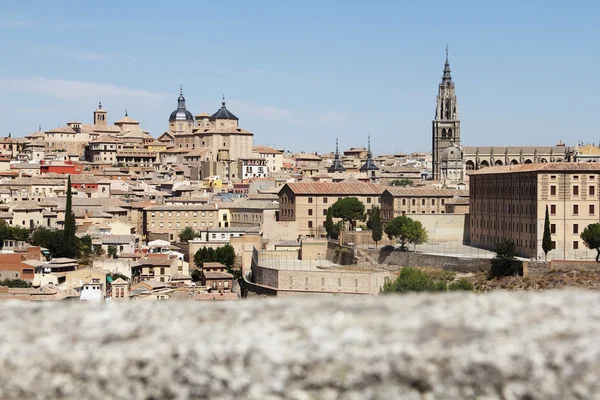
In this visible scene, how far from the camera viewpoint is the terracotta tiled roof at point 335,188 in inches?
2525

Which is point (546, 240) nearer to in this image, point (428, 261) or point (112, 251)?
point (428, 261)

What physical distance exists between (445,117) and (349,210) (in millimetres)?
59465

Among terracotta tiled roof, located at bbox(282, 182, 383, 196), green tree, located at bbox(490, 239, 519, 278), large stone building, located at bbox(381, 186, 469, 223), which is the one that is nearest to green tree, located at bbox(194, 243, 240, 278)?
terracotta tiled roof, located at bbox(282, 182, 383, 196)

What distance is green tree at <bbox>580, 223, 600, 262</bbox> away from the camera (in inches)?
1700

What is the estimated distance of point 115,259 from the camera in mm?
50250

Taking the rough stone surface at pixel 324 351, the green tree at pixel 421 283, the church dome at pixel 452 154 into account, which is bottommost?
the green tree at pixel 421 283

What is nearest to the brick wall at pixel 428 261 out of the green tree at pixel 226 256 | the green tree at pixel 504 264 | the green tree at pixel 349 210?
the green tree at pixel 504 264

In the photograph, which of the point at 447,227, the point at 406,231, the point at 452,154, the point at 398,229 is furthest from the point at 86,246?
the point at 452,154

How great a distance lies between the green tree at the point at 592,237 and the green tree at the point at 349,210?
18.9 m

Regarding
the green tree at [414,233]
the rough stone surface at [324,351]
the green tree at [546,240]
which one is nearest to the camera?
the rough stone surface at [324,351]

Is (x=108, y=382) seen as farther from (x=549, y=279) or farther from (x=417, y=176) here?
(x=417, y=176)

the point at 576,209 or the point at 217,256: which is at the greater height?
the point at 576,209

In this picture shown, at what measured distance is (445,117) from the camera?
118 meters

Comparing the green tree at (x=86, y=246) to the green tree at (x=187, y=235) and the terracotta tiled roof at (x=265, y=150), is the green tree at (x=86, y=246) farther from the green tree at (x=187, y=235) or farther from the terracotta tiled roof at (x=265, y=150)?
the terracotta tiled roof at (x=265, y=150)
